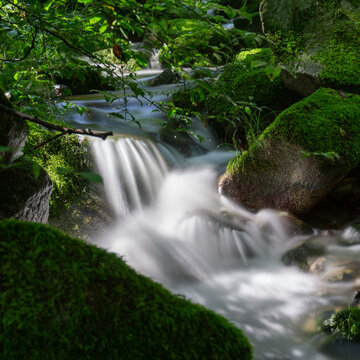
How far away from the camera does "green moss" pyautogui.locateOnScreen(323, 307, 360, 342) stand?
2668mm

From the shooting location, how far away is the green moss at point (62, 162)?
4.18 m

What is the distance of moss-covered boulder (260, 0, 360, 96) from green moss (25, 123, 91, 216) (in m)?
3.83

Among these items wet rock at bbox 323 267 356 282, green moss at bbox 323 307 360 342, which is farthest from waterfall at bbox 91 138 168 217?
green moss at bbox 323 307 360 342

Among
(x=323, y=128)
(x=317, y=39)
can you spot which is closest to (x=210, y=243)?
(x=323, y=128)

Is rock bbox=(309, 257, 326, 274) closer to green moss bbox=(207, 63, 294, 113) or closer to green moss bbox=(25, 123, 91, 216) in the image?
green moss bbox=(25, 123, 91, 216)

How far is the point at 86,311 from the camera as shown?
106 cm

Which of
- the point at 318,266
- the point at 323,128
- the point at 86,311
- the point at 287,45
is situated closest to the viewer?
the point at 86,311

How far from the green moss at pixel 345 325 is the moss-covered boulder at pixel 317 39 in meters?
4.21

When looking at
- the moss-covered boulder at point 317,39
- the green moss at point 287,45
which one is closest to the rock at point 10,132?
the moss-covered boulder at point 317,39

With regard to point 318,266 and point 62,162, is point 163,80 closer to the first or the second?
point 62,162

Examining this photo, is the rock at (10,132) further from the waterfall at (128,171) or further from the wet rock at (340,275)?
the wet rock at (340,275)

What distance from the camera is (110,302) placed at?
1.10 meters

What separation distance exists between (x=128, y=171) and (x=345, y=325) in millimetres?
3581

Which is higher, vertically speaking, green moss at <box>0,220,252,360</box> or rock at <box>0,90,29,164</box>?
rock at <box>0,90,29,164</box>
